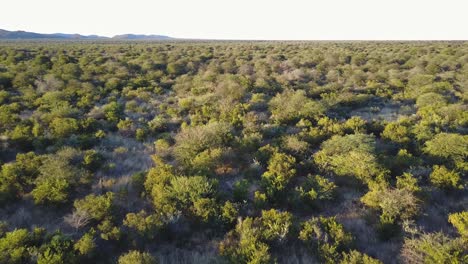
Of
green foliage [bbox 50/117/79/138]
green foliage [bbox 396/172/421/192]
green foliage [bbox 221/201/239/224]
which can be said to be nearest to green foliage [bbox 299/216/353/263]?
green foliage [bbox 221/201/239/224]

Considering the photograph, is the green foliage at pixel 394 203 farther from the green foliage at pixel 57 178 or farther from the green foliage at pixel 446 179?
the green foliage at pixel 57 178

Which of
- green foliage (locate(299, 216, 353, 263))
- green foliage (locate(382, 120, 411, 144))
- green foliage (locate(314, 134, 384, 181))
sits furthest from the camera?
green foliage (locate(382, 120, 411, 144))

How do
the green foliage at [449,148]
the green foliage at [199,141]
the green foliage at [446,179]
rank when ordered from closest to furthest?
the green foliage at [446,179] → the green foliage at [449,148] → the green foliage at [199,141]

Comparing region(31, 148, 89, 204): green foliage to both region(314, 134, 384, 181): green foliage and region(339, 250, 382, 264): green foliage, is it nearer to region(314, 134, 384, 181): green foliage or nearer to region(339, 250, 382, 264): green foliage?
region(339, 250, 382, 264): green foliage

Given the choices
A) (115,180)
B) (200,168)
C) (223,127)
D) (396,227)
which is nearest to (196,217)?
(200,168)

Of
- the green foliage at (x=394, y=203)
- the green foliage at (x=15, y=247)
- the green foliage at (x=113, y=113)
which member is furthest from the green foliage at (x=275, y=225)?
the green foliage at (x=113, y=113)

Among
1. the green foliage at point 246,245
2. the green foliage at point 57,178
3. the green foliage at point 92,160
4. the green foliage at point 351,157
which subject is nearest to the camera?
the green foliage at point 246,245

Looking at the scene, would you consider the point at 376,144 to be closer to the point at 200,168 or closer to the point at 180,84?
the point at 200,168

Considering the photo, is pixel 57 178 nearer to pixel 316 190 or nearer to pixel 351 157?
Answer: pixel 316 190

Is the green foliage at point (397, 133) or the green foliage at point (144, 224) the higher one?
the green foliage at point (397, 133)
